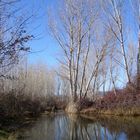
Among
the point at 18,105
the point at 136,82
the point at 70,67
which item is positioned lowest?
the point at 18,105

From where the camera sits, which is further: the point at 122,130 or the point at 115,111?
the point at 115,111

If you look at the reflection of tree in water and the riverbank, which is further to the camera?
the riverbank

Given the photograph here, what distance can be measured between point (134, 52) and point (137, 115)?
24462mm

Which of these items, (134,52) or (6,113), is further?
(134,52)

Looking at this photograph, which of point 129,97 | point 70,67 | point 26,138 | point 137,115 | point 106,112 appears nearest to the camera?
point 26,138

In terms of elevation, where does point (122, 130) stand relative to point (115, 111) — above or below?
below

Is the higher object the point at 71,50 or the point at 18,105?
the point at 71,50

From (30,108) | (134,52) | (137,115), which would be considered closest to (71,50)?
(30,108)

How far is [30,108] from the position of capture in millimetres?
32469

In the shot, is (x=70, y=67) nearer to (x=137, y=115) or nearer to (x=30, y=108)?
(x=30, y=108)

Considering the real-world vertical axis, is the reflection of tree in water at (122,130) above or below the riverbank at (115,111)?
below

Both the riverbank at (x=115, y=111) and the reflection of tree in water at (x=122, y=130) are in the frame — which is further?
the riverbank at (x=115, y=111)

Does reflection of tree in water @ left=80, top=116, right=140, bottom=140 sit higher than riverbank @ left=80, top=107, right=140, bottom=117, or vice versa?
riverbank @ left=80, top=107, right=140, bottom=117

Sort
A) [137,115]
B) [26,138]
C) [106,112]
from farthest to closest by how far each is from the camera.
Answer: [106,112], [137,115], [26,138]
